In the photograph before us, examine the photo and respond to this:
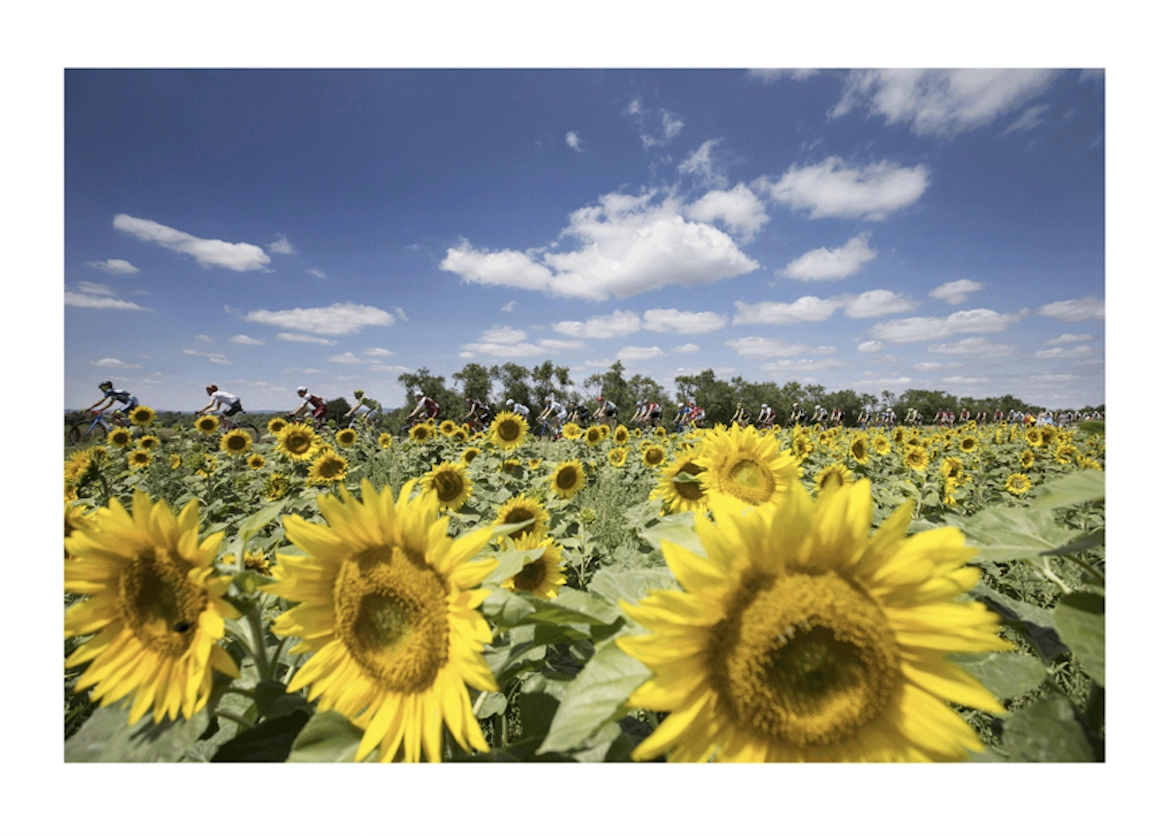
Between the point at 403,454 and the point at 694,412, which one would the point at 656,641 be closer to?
the point at 403,454

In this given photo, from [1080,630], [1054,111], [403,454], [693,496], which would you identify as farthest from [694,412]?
[1080,630]

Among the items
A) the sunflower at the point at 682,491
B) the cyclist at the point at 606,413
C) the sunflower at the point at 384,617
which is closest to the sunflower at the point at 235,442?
the cyclist at the point at 606,413

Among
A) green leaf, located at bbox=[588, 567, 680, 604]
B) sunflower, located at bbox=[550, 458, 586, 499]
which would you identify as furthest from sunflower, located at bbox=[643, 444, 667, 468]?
green leaf, located at bbox=[588, 567, 680, 604]

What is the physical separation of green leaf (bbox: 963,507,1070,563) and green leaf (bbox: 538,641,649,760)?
60 cm

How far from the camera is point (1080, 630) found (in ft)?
2.62

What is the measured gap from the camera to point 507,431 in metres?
7.56

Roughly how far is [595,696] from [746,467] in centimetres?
178

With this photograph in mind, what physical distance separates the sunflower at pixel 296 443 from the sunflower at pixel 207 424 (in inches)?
65.7

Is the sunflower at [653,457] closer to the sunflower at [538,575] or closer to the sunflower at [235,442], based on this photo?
the sunflower at [538,575]

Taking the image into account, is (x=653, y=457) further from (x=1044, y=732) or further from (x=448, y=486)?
(x=1044, y=732)

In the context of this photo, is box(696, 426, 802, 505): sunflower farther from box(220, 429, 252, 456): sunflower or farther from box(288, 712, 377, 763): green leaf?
box(220, 429, 252, 456): sunflower

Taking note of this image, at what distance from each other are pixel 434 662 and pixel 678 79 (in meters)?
1.88

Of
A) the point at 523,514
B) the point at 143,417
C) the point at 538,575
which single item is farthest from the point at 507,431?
the point at 538,575

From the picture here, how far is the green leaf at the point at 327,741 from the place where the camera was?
3.02 ft
